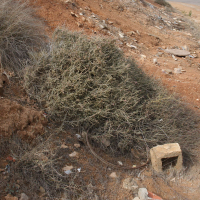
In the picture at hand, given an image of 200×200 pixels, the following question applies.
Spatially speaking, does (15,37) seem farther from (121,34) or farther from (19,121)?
(121,34)

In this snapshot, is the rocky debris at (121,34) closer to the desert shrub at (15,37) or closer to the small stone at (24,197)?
the desert shrub at (15,37)

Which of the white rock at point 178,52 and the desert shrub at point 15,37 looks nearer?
the desert shrub at point 15,37

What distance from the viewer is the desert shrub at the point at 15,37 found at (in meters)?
3.60

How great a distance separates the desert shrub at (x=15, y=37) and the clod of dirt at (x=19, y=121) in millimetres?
962

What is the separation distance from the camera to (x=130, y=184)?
9.30ft

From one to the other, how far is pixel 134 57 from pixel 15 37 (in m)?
3.53

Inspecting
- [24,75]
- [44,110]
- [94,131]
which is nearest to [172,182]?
[94,131]

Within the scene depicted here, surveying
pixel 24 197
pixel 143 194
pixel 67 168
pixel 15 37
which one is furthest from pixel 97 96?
pixel 15 37

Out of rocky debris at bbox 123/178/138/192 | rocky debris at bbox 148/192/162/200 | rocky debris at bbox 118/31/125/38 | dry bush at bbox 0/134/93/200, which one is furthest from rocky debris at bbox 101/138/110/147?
rocky debris at bbox 118/31/125/38

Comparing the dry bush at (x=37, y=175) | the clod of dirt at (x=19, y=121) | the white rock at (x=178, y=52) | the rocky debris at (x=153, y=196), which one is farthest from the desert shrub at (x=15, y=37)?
the white rock at (x=178, y=52)

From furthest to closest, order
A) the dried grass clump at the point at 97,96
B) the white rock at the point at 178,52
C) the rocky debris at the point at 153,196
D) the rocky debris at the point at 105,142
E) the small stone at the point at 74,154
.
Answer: the white rock at the point at 178,52, the rocky debris at the point at 105,142, the dried grass clump at the point at 97,96, the small stone at the point at 74,154, the rocky debris at the point at 153,196

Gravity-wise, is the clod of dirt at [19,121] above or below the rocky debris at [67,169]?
above

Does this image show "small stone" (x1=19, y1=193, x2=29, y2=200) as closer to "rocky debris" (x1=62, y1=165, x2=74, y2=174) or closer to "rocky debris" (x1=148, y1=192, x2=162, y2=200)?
"rocky debris" (x1=62, y1=165, x2=74, y2=174)

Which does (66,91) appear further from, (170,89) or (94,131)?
(170,89)
